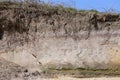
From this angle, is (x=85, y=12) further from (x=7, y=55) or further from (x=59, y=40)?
(x=7, y=55)

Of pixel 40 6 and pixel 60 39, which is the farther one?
pixel 40 6

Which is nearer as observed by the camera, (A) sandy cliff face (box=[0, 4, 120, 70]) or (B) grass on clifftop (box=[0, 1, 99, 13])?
(A) sandy cliff face (box=[0, 4, 120, 70])

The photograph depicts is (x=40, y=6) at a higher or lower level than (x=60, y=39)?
higher

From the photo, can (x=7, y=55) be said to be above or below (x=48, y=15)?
below

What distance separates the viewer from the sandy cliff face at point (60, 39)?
7625 millimetres

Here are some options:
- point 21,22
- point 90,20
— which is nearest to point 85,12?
point 90,20

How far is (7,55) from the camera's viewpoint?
762 cm

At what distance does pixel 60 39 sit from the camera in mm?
7754

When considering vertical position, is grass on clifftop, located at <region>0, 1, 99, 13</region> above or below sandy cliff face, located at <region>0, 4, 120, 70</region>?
above

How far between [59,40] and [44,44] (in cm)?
30

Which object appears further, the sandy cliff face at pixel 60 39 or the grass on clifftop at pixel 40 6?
the grass on clifftop at pixel 40 6

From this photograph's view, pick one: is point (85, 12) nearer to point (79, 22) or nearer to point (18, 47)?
point (79, 22)

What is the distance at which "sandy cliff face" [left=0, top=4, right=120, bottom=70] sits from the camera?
25.0 ft

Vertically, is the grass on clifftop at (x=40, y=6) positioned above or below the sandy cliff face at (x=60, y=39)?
above
